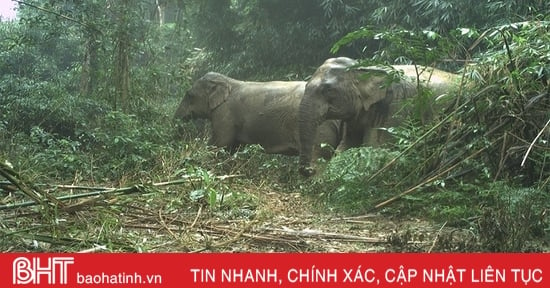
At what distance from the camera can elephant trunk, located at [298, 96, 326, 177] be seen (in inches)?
299

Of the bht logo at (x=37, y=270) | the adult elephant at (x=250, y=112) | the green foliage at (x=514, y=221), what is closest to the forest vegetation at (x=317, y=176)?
the green foliage at (x=514, y=221)

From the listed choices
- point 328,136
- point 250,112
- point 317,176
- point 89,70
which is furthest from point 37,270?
point 89,70

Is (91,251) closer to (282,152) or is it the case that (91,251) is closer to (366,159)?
(366,159)

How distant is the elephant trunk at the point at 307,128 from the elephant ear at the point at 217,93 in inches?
106

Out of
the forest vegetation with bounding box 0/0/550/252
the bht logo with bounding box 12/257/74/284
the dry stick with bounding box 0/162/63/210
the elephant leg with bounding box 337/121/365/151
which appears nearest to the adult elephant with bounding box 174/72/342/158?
the forest vegetation with bounding box 0/0/550/252

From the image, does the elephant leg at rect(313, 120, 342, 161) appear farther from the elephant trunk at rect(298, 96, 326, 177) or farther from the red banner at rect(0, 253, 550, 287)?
the red banner at rect(0, 253, 550, 287)

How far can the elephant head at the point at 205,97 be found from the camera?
10211 mm

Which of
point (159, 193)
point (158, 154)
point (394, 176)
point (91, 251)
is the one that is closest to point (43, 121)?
point (158, 154)

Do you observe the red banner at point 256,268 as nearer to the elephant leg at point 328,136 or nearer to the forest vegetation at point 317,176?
the forest vegetation at point 317,176

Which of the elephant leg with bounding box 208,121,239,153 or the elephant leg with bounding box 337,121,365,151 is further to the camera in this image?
the elephant leg with bounding box 208,121,239,153

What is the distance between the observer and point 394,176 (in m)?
5.56

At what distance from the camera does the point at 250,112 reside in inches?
388

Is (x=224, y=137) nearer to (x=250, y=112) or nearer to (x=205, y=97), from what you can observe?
(x=250, y=112)

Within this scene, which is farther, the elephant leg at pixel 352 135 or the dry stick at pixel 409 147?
the elephant leg at pixel 352 135
